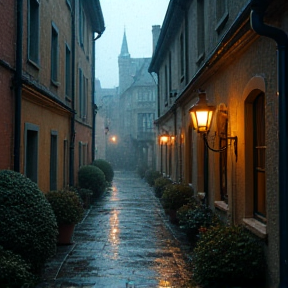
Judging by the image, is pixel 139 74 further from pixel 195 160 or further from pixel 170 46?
pixel 195 160

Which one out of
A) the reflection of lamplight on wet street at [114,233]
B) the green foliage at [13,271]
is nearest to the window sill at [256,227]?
the reflection of lamplight on wet street at [114,233]

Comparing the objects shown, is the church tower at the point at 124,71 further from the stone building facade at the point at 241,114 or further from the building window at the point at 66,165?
the stone building facade at the point at 241,114

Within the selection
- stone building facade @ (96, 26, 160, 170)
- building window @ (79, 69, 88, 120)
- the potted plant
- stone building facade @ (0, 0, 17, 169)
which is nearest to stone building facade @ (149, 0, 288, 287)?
the potted plant

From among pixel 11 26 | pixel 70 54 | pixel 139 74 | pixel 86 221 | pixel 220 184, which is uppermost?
pixel 139 74

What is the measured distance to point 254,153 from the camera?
677 centimetres

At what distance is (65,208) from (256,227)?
15.8 ft

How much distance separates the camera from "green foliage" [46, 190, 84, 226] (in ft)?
31.1

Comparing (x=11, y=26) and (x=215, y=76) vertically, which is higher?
(x=11, y=26)

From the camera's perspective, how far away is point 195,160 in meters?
12.2

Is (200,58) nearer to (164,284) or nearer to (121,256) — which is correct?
(121,256)

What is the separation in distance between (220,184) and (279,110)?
15.5 feet

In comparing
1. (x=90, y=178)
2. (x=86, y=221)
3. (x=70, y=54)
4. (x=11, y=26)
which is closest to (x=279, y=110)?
(x=11, y=26)

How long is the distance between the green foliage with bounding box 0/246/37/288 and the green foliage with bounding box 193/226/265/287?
242 cm

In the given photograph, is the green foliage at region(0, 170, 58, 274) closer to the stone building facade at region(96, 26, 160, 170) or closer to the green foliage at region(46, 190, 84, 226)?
the green foliage at region(46, 190, 84, 226)
